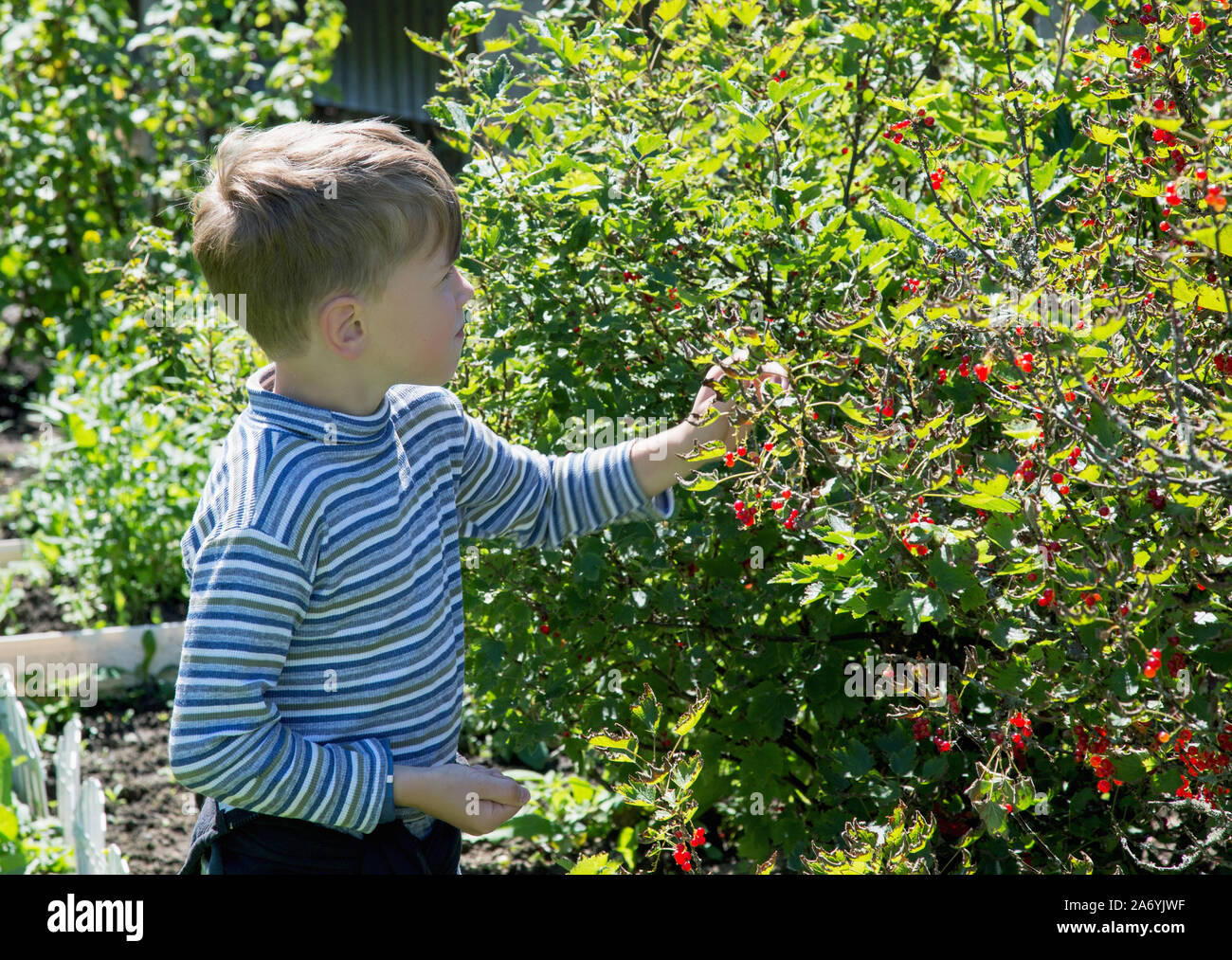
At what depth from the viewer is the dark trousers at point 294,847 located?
1688mm

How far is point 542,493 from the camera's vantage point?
80.2 inches

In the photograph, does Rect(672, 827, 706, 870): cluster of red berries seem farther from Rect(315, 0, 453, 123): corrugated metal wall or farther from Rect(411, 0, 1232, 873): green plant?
Rect(315, 0, 453, 123): corrugated metal wall

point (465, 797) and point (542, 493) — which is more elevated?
point (542, 493)

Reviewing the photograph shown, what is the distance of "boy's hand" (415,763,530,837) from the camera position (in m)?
1.62

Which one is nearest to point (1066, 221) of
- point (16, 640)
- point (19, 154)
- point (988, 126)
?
point (988, 126)

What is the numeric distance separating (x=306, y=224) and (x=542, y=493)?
611 mm

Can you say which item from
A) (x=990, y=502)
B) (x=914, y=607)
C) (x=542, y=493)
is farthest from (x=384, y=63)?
(x=990, y=502)

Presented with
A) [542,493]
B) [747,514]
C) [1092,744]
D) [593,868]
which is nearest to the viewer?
[593,868]

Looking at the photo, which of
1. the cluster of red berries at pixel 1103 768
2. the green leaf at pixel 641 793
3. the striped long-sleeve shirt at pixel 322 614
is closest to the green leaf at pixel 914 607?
the cluster of red berries at pixel 1103 768

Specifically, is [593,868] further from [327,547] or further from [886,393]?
[886,393]

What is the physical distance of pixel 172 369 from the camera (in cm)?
282

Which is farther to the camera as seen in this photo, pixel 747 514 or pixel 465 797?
pixel 747 514

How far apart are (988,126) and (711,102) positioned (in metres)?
0.56

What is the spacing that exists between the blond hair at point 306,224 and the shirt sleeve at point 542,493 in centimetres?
35
